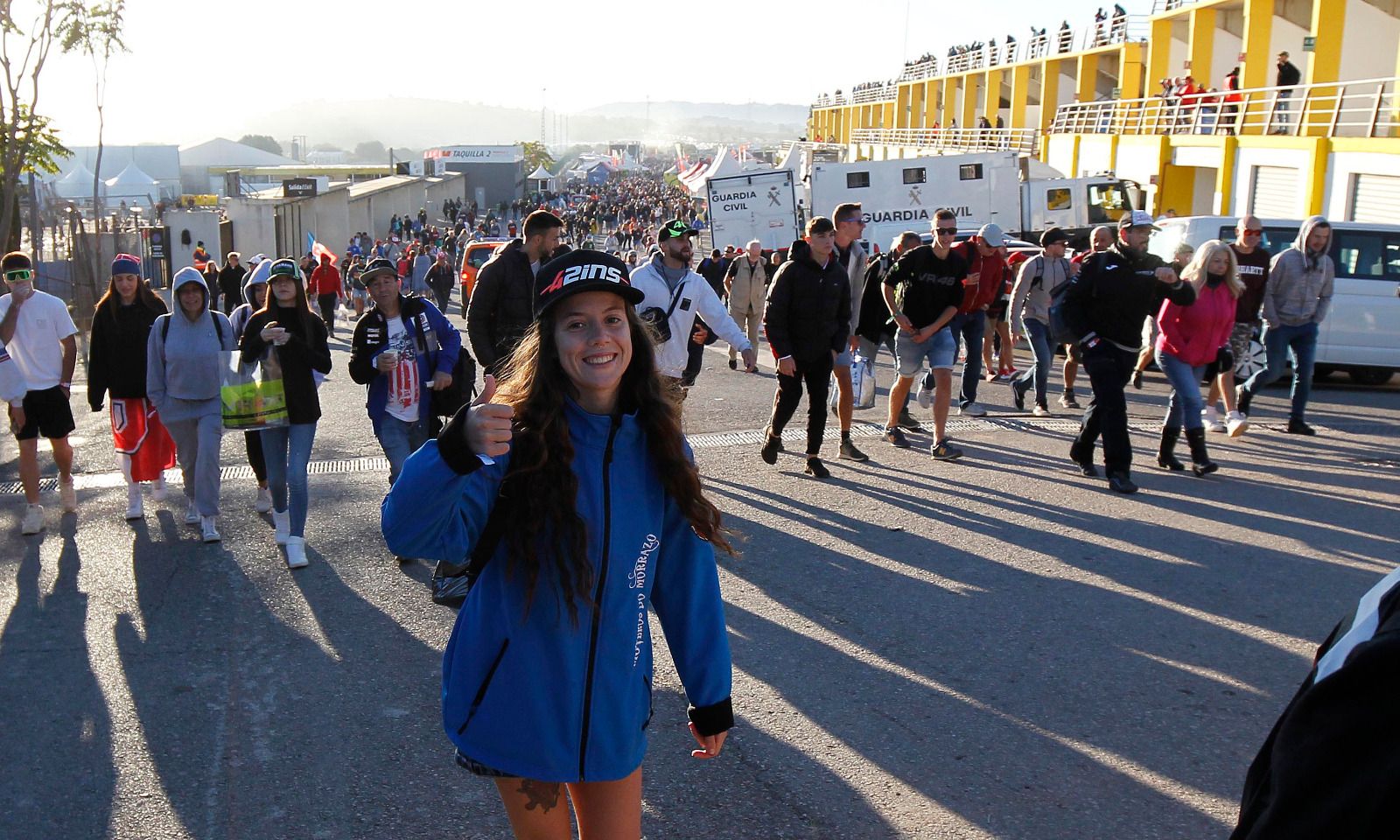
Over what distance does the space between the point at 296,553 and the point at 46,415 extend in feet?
7.38

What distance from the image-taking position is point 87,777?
415 centimetres

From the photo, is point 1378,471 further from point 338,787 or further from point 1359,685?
point 1359,685

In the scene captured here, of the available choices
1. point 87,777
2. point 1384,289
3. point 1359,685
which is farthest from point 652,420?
point 1384,289

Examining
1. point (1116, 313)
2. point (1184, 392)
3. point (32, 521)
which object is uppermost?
point (1116, 313)

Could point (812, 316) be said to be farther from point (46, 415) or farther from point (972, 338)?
point (46, 415)

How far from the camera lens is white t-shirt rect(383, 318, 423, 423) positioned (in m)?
6.58

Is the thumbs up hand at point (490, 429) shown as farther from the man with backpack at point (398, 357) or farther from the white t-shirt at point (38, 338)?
the white t-shirt at point (38, 338)

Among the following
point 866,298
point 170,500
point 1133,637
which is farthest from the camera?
point 866,298

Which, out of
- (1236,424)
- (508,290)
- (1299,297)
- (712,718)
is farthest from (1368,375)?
(712,718)

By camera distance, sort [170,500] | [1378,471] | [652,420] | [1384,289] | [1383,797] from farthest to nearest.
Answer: [1384,289], [1378,471], [170,500], [652,420], [1383,797]

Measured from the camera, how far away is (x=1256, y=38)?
1289 inches

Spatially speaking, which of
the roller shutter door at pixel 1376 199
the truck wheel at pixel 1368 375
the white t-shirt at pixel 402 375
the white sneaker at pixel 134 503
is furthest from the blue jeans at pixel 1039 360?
the roller shutter door at pixel 1376 199

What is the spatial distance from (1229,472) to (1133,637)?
3.88 metres

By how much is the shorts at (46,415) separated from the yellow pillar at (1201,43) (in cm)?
3752
